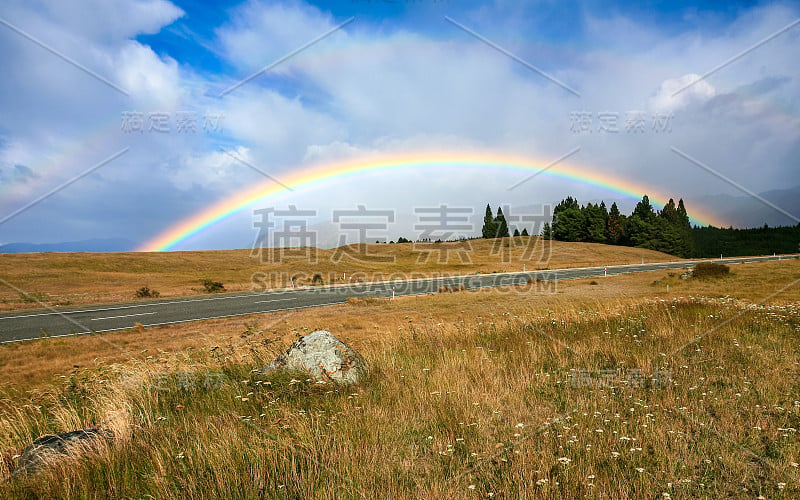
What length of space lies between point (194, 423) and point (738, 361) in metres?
8.02

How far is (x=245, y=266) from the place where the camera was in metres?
69.8

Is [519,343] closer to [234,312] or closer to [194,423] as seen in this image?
[194,423]

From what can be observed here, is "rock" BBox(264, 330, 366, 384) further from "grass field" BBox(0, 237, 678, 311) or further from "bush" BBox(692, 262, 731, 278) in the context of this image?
"bush" BBox(692, 262, 731, 278)

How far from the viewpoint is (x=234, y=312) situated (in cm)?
2297

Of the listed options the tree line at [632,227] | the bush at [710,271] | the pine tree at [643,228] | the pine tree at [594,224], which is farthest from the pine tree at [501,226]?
the bush at [710,271]

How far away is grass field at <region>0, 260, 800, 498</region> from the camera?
3.24 m

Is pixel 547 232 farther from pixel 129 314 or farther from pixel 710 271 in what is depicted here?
pixel 129 314

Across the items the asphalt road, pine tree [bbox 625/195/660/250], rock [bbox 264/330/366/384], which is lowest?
the asphalt road

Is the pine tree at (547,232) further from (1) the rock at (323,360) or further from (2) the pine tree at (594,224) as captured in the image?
(1) the rock at (323,360)

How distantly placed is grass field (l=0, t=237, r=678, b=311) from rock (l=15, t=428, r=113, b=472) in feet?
102

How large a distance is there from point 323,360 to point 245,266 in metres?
68.9

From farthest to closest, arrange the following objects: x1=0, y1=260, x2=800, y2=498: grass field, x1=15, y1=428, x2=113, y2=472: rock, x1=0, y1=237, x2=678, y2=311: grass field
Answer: x1=0, y1=237, x2=678, y2=311: grass field < x1=15, y1=428, x2=113, y2=472: rock < x1=0, y1=260, x2=800, y2=498: grass field

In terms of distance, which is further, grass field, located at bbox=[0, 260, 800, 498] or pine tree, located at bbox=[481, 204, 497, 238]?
pine tree, located at bbox=[481, 204, 497, 238]

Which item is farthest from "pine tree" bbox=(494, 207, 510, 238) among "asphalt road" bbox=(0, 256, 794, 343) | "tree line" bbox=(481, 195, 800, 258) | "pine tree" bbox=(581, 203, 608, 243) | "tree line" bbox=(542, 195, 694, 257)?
"asphalt road" bbox=(0, 256, 794, 343)
